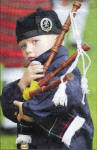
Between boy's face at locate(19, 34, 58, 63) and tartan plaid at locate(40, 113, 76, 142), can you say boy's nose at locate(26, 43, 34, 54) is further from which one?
tartan plaid at locate(40, 113, 76, 142)

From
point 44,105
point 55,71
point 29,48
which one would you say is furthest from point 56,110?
point 29,48

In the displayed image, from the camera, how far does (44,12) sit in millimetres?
1587

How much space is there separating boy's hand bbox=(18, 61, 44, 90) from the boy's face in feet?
0.17

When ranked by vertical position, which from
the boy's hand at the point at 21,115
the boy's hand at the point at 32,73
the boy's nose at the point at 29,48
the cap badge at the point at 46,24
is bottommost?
the boy's hand at the point at 21,115

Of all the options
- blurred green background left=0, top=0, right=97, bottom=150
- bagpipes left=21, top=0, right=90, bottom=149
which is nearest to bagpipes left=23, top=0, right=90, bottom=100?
bagpipes left=21, top=0, right=90, bottom=149

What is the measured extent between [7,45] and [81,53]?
1.54 meters

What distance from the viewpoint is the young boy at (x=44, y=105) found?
1.41 m

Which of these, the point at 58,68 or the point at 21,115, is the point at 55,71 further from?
the point at 21,115

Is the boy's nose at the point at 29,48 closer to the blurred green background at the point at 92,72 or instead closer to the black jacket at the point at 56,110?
the black jacket at the point at 56,110

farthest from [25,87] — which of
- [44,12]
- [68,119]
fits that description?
[44,12]

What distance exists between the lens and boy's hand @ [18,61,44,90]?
147cm

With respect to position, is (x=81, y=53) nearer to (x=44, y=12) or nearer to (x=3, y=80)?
(x=44, y=12)

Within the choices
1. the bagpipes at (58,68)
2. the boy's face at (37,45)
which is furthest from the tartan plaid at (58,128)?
the boy's face at (37,45)

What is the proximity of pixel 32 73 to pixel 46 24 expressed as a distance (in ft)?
0.74
